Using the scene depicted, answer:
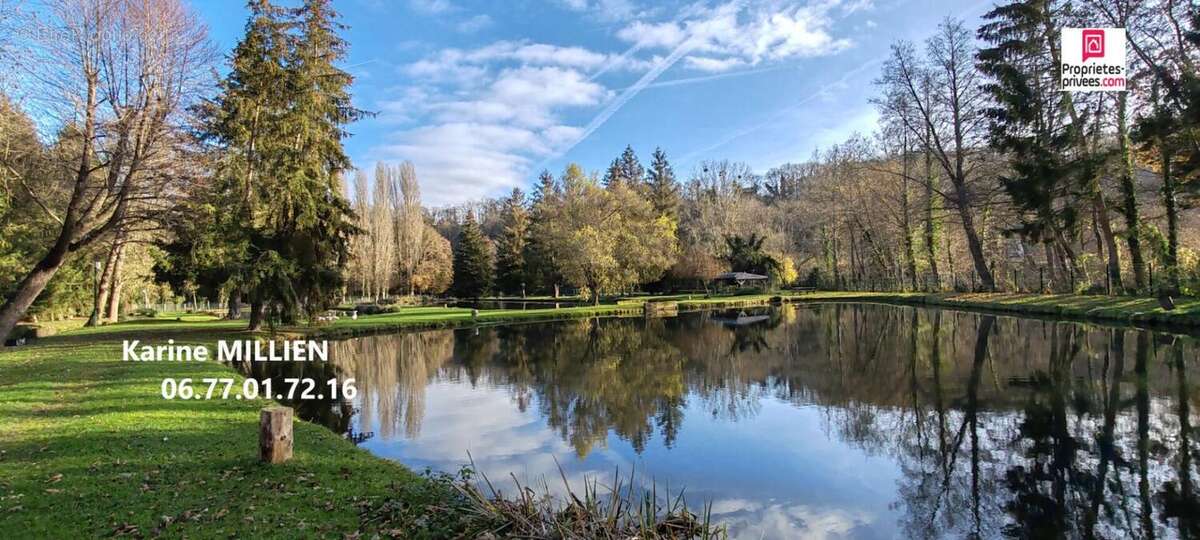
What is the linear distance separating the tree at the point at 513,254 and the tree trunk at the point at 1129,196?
136 ft

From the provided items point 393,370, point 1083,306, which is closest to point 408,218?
point 393,370

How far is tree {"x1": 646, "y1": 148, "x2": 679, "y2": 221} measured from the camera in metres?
58.9

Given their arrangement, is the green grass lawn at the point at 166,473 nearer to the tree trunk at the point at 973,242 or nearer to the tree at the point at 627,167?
the tree trunk at the point at 973,242

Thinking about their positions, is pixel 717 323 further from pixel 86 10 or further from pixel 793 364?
pixel 86 10

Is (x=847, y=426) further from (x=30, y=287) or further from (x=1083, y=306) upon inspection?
(x=1083, y=306)

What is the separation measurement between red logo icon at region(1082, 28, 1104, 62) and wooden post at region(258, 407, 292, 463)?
1161 inches

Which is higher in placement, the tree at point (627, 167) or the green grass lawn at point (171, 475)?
the tree at point (627, 167)

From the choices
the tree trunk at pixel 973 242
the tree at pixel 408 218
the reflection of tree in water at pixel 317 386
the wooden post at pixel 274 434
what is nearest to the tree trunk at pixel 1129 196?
the tree trunk at pixel 973 242

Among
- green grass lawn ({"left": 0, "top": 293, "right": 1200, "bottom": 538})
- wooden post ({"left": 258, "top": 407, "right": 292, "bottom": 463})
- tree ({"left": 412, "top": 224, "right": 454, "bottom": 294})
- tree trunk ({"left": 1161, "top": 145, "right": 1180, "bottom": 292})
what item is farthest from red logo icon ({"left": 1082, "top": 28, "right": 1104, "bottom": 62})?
tree ({"left": 412, "top": 224, "right": 454, "bottom": 294})

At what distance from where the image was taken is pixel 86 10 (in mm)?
10898

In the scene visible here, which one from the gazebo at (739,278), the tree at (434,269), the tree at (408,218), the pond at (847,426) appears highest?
the tree at (408,218)

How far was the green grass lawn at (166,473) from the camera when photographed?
4.66m

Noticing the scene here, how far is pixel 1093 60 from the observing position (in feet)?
75.7

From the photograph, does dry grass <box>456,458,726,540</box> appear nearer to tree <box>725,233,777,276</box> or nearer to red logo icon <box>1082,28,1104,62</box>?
red logo icon <box>1082,28,1104,62</box>
